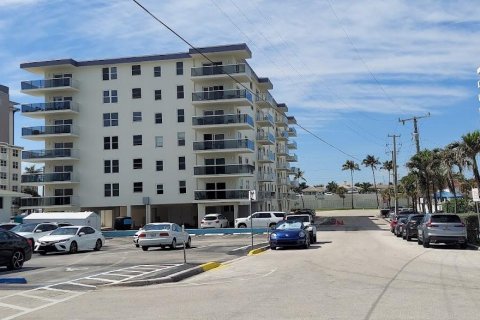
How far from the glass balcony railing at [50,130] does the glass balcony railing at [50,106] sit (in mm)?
1978

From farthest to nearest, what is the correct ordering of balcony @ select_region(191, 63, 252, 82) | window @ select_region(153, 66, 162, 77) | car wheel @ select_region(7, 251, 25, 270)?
window @ select_region(153, 66, 162, 77)
balcony @ select_region(191, 63, 252, 82)
car wheel @ select_region(7, 251, 25, 270)

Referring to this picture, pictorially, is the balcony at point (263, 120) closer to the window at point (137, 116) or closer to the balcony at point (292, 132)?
the window at point (137, 116)

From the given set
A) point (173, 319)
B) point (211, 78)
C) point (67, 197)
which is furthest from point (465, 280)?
point (67, 197)

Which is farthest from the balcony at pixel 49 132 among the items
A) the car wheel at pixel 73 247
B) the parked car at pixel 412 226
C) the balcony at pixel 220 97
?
the parked car at pixel 412 226

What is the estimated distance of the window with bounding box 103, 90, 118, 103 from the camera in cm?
6525

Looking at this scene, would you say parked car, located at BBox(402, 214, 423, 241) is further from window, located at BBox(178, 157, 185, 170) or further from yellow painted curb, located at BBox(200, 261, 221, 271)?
window, located at BBox(178, 157, 185, 170)

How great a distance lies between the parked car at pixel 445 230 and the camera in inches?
1027

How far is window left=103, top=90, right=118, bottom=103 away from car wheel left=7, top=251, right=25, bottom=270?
4634 cm

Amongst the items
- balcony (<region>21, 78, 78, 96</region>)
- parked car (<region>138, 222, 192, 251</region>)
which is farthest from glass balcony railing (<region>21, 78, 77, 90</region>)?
parked car (<region>138, 222, 192, 251</region>)

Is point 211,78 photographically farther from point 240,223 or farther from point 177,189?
point 240,223

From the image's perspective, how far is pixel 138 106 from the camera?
212 feet

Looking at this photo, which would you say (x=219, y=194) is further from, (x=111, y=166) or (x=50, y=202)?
(x=50, y=202)

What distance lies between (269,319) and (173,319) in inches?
63.6

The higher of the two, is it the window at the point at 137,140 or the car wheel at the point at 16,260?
the window at the point at 137,140
